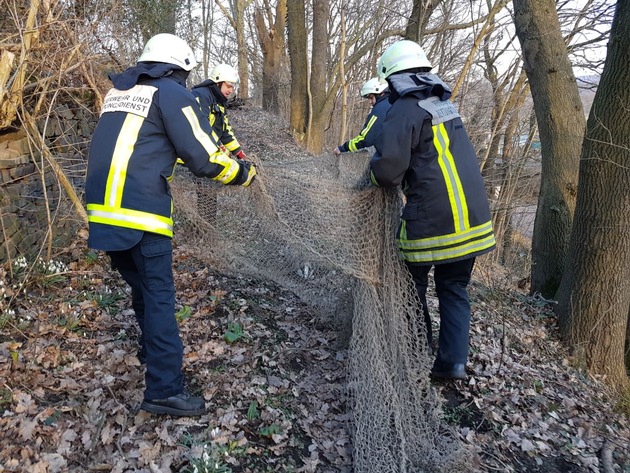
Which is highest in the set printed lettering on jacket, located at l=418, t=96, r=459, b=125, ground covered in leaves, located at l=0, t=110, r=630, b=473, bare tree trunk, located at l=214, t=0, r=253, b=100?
bare tree trunk, located at l=214, t=0, r=253, b=100

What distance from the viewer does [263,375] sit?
11.4 ft

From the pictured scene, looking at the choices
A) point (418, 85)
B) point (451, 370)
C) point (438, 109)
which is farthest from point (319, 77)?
point (451, 370)

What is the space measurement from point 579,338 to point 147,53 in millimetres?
4490

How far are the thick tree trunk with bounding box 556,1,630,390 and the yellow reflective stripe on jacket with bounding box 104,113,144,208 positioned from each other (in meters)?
3.88

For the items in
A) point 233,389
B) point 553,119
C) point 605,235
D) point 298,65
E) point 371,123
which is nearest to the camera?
point 233,389

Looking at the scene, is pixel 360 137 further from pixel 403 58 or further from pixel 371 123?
pixel 403 58

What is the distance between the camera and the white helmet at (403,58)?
3.30 m

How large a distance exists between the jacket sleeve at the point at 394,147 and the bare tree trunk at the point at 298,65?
8.82 metres

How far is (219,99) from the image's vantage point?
5027mm

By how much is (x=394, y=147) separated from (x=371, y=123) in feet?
6.70

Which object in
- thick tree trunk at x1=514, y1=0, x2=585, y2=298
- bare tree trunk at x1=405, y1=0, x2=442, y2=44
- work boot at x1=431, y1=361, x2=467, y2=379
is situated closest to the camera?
work boot at x1=431, y1=361, x2=467, y2=379

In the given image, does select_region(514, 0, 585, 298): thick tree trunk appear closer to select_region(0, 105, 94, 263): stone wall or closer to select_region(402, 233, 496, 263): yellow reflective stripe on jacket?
select_region(402, 233, 496, 263): yellow reflective stripe on jacket

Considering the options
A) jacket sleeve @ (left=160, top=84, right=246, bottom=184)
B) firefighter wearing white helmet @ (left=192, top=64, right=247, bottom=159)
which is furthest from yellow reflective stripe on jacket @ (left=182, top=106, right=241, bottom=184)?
firefighter wearing white helmet @ (left=192, top=64, right=247, bottom=159)

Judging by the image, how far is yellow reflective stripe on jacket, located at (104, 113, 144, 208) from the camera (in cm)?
266
